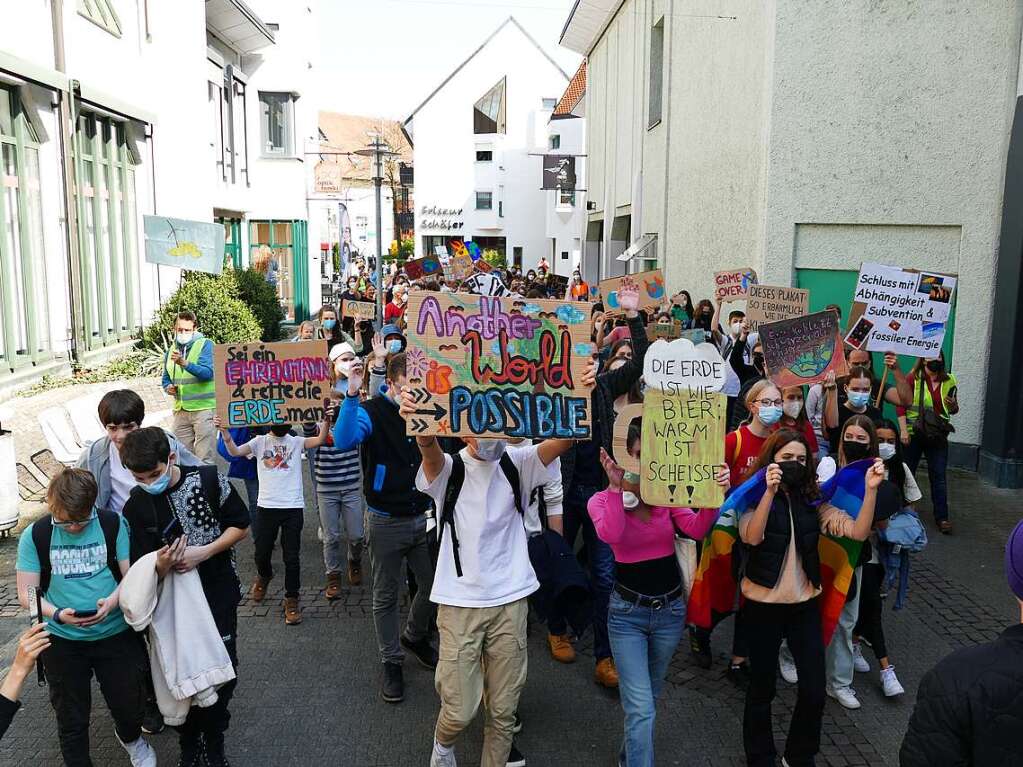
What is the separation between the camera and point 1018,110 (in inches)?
412

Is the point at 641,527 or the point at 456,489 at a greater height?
the point at 456,489

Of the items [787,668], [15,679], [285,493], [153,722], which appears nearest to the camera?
[15,679]

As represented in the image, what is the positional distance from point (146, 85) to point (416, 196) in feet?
104

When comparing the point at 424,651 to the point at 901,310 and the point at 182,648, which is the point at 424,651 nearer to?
the point at 182,648

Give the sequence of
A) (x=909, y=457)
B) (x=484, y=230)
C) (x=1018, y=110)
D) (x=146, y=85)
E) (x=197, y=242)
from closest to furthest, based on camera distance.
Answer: (x=909, y=457)
(x=1018, y=110)
(x=197, y=242)
(x=146, y=85)
(x=484, y=230)

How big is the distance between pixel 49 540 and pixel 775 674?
3.44 metres

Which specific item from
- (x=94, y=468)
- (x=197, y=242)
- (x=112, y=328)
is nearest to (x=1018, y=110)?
(x=94, y=468)

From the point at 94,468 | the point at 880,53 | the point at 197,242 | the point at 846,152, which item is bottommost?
the point at 94,468

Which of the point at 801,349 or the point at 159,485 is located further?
the point at 801,349

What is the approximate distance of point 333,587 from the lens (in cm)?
691

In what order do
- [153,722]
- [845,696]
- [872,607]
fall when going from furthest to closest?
[872,607] → [845,696] → [153,722]

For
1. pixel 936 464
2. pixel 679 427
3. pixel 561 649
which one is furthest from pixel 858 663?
pixel 936 464

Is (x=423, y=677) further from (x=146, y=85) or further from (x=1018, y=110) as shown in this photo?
(x=146, y=85)

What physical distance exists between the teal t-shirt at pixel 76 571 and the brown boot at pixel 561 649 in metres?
2.88
